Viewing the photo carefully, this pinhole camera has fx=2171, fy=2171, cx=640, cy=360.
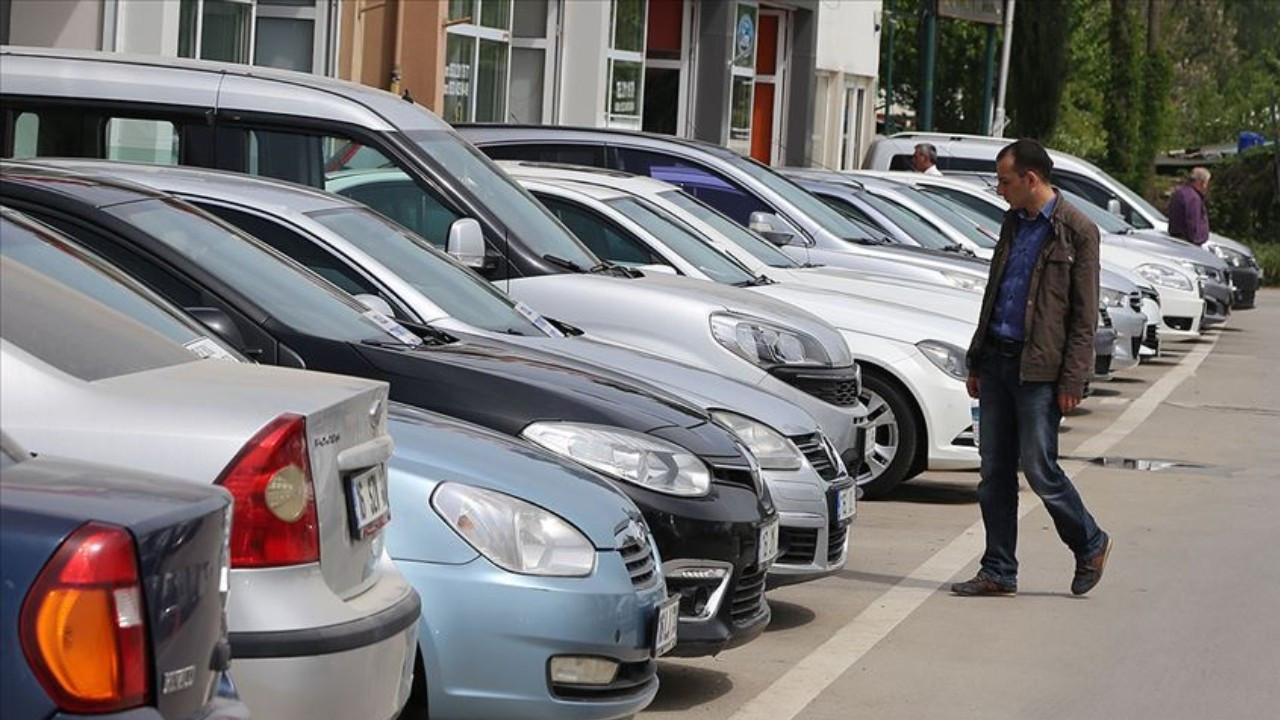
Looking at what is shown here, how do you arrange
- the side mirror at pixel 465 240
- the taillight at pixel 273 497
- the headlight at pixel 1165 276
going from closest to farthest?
the taillight at pixel 273 497 < the side mirror at pixel 465 240 < the headlight at pixel 1165 276

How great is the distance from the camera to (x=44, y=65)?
10.1m

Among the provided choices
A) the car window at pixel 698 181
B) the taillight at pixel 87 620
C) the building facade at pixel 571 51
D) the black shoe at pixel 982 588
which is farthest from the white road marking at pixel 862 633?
the building facade at pixel 571 51

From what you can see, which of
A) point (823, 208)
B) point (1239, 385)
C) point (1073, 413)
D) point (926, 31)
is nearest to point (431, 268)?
point (823, 208)

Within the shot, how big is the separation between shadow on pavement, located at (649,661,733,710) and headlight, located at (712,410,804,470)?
84cm

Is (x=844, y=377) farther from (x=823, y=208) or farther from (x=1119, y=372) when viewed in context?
(x=1119, y=372)

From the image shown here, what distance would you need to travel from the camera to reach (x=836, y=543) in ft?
27.6

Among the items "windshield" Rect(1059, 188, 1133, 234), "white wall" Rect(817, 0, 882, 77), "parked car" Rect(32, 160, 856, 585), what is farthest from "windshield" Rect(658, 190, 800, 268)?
"white wall" Rect(817, 0, 882, 77)

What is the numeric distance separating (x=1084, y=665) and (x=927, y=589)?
1577 mm

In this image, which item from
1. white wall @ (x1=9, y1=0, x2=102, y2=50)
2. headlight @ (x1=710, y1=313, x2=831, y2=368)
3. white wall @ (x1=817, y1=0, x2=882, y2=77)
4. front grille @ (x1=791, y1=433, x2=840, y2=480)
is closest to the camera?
front grille @ (x1=791, y1=433, x2=840, y2=480)

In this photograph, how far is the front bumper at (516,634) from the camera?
5562 mm

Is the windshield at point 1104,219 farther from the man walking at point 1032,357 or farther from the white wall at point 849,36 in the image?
the white wall at point 849,36

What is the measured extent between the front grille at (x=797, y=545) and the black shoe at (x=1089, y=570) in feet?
5.71

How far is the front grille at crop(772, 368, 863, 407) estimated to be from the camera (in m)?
10.4

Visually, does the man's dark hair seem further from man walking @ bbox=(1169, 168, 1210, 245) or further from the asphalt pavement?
man walking @ bbox=(1169, 168, 1210, 245)
